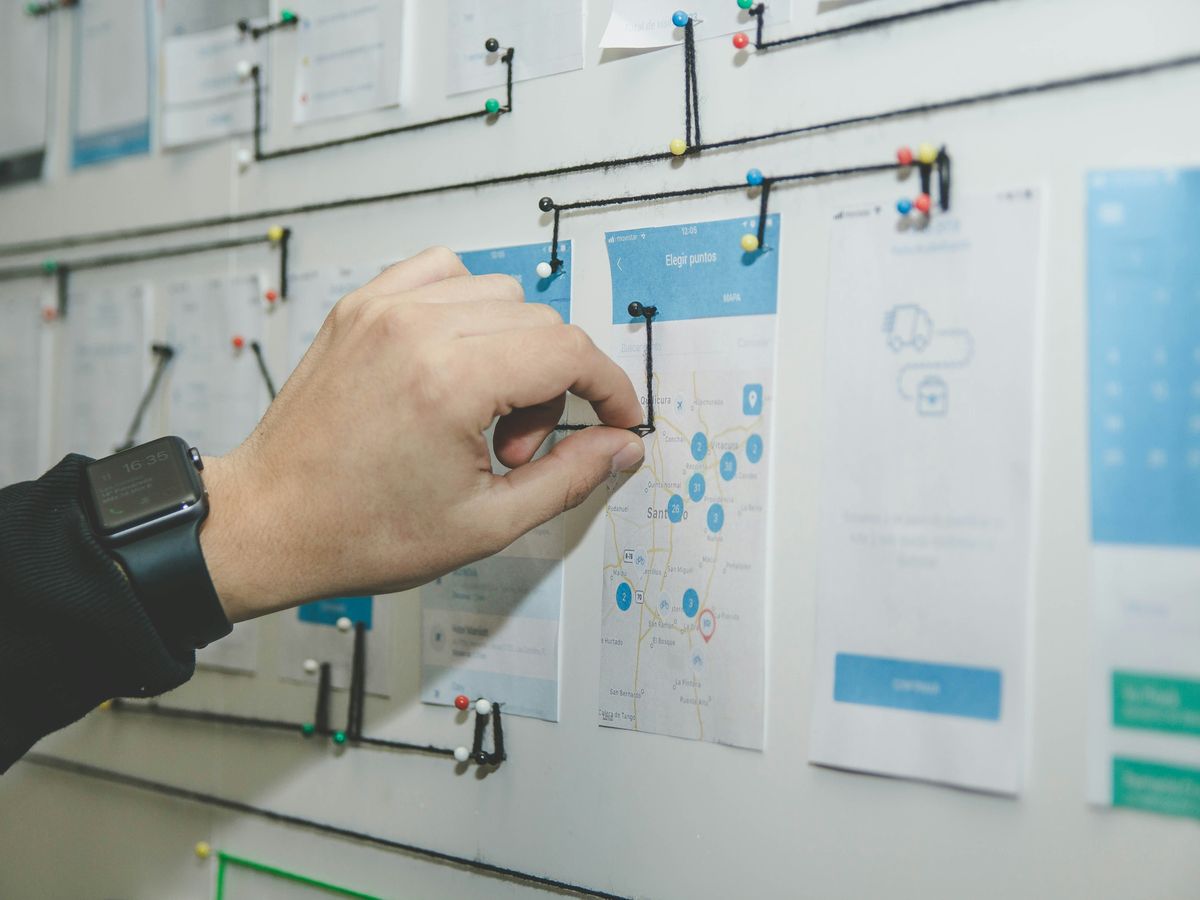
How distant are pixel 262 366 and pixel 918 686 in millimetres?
776

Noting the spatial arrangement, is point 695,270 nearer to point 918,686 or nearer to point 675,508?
point 675,508

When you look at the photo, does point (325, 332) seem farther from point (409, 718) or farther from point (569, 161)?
point (409, 718)

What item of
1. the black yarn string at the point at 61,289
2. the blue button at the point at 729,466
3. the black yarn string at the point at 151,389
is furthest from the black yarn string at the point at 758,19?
the black yarn string at the point at 61,289

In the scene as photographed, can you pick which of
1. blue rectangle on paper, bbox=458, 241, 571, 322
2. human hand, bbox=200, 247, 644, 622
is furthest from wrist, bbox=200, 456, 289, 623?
blue rectangle on paper, bbox=458, 241, 571, 322

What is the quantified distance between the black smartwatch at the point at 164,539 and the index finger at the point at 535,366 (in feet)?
0.84

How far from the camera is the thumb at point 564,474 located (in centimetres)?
76

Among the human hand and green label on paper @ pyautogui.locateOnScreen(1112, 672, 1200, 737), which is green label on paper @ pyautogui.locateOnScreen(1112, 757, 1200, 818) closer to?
green label on paper @ pyautogui.locateOnScreen(1112, 672, 1200, 737)

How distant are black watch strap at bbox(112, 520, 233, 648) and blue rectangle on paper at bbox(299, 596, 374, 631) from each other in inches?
9.7

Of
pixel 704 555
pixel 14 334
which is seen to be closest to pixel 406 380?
pixel 704 555

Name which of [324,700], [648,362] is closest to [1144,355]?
[648,362]

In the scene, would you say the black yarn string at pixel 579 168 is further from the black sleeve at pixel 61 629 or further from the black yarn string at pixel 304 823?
the black yarn string at pixel 304 823

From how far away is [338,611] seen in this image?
1017mm

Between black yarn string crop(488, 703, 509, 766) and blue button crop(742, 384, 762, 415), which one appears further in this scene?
black yarn string crop(488, 703, 509, 766)

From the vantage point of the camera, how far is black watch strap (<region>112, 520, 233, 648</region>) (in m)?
0.73
